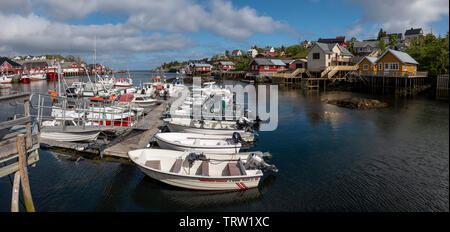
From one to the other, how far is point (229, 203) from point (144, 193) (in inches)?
138

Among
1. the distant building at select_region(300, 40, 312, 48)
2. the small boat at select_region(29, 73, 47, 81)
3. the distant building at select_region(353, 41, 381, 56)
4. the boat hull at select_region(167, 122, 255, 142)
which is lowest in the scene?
the boat hull at select_region(167, 122, 255, 142)


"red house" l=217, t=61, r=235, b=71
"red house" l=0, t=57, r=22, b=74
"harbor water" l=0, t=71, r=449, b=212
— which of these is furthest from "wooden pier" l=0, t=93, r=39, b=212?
"red house" l=0, t=57, r=22, b=74

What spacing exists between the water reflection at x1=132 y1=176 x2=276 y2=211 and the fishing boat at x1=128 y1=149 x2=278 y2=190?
243 mm

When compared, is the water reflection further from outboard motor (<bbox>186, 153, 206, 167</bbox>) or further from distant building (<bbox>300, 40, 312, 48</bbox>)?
distant building (<bbox>300, 40, 312, 48</bbox>)

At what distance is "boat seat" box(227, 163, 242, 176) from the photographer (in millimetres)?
10961

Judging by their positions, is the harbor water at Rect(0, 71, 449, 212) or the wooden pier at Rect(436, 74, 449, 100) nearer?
the harbor water at Rect(0, 71, 449, 212)

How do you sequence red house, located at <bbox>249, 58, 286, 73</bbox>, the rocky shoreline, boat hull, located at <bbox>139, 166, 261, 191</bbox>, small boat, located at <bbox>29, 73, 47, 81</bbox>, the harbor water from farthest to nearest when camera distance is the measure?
1. small boat, located at <bbox>29, 73, 47, 81</bbox>
2. red house, located at <bbox>249, 58, 286, 73</bbox>
3. the rocky shoreline
4. boat hull, located at <bbox>139, 166, 261, 191</bbox>
5. the harbor water

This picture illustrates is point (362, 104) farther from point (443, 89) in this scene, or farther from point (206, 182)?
point (206, 182)

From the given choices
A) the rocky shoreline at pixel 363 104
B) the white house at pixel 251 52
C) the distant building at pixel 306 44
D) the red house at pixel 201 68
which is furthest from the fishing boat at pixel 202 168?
the white house at pixel 251 52

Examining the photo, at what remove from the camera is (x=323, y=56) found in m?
54.4

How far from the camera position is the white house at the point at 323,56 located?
54.4 metres

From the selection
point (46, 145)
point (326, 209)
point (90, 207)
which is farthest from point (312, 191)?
point (46, 145)

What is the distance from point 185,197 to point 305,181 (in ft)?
17.4
